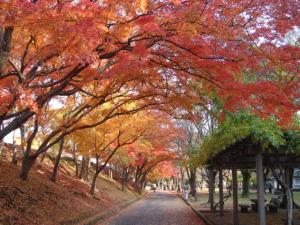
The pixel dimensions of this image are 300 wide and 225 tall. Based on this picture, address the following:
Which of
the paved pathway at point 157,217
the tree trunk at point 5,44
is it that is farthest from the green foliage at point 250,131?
the paved pathway at point 157,217

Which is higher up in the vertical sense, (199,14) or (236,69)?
(199,14)

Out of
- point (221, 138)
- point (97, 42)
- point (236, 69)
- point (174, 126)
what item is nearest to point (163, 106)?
point (221, 138)

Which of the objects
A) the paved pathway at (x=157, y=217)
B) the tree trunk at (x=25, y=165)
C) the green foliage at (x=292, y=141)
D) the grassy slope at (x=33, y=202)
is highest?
the green foliage at (x=292, y=141)

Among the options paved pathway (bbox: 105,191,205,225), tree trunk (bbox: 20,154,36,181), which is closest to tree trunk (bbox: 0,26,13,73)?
tree trunk (bbox: 20,154,36,181)

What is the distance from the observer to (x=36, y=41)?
41.0 feet

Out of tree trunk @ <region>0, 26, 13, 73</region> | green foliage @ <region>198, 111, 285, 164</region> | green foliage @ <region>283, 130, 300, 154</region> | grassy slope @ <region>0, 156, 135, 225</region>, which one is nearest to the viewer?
tree trunk @ <region>0, 26, 13, 73</region>

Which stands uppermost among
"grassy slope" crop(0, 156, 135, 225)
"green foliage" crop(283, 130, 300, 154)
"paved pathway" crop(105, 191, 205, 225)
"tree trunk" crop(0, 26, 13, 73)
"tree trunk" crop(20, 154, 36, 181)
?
"tree trunk" crop(0, 26, 13, 73)

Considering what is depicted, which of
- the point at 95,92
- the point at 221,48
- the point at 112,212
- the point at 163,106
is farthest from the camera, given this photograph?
the point at 112,212

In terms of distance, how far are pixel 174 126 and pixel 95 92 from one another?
915 inches

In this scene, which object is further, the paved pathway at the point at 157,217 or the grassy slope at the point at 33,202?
the paved pathway at the point at 157,217

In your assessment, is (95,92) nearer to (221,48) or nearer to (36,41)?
(36,41)

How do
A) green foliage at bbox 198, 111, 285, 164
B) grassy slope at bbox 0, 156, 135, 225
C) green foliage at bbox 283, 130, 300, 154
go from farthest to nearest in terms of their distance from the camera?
1. grassy slope at bbox 0, 156, 135, 225
2. green foliage at bbox 283, 130, 300, 154
3. green foliage at bbox 198, 111, 285, 164

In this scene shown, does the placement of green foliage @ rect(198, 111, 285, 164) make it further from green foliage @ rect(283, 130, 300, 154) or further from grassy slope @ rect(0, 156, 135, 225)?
grassy slope @ rect(0, 156, 135, 225)

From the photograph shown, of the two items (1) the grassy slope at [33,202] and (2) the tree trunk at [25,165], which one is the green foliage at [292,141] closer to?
(1) the grassy slope at [33,202]
